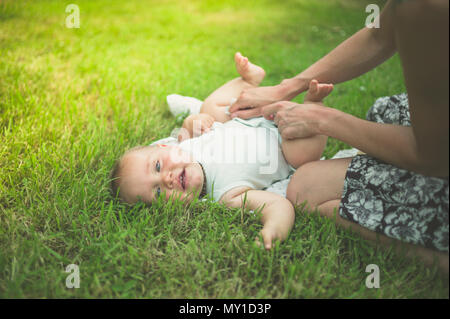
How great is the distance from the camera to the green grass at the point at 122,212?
1159 millimetres

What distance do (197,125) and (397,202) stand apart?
3.85 feet

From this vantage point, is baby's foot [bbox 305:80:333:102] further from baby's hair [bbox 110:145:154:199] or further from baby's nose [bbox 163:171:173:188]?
baby's hair [bbox 110:145:154:199]

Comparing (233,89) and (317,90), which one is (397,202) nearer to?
(317,90)

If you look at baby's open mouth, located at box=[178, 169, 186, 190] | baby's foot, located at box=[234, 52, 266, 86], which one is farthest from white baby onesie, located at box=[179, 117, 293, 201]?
baby's foot, located at box=[234, 52, 266, 86]

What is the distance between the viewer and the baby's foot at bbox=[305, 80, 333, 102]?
1.60 m

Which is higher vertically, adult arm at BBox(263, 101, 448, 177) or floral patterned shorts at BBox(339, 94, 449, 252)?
adult arm at BBox(263, 101, 448, 177)

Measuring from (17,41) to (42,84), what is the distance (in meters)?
1.21

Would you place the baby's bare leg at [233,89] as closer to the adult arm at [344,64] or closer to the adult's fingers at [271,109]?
the adult arm at [344,64]

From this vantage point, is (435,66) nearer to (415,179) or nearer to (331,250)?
(415,179)

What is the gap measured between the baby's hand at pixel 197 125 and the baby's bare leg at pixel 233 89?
0.06 meters

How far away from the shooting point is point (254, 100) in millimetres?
1854

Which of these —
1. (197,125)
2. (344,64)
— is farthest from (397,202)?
(197,125)
